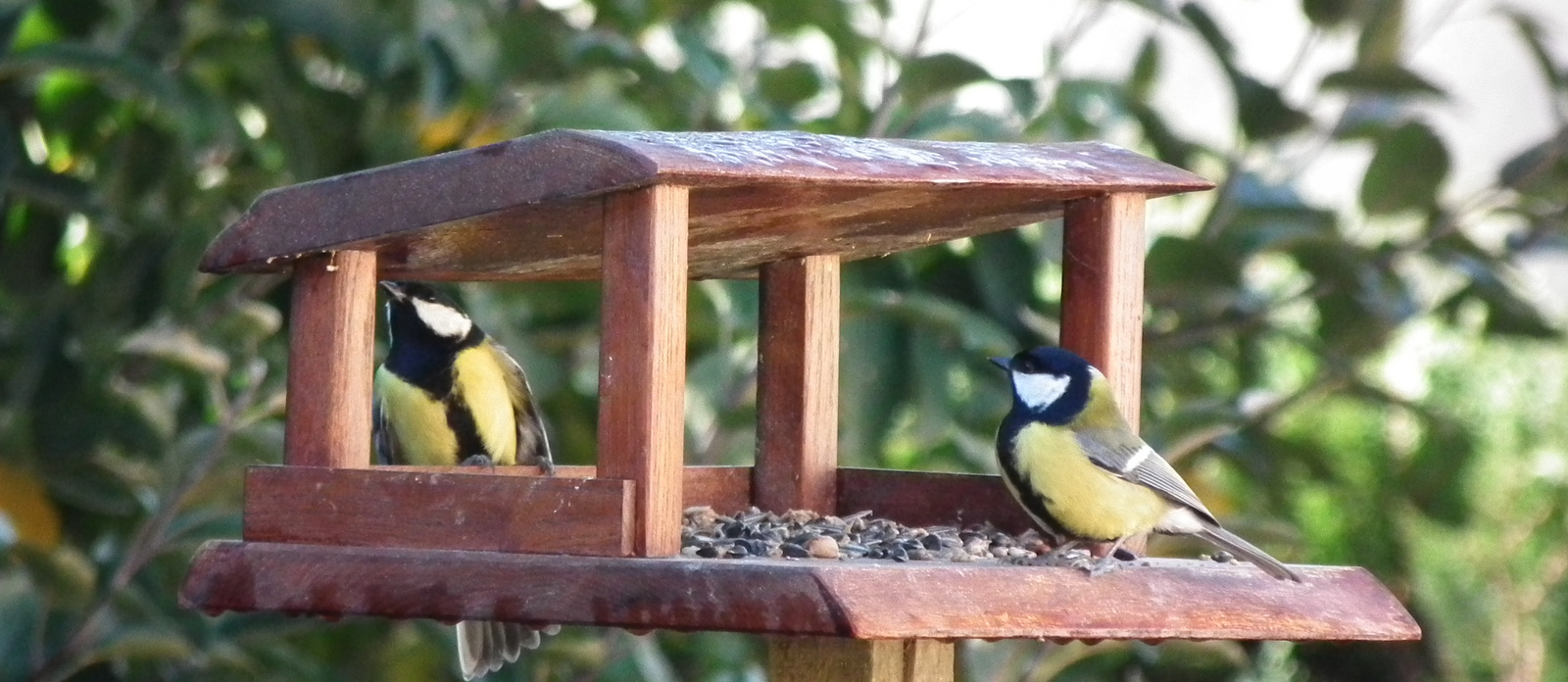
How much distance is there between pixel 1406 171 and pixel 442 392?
2.18m

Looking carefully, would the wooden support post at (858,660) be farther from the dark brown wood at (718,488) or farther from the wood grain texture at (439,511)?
the dark brown wood at (718,488)

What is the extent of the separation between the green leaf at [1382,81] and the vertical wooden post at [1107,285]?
1.41m

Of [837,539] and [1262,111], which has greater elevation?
[1262,111]

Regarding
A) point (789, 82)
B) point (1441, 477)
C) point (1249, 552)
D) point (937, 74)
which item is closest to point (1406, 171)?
point (1441, 477)

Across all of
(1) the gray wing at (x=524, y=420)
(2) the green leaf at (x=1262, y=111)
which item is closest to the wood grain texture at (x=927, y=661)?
(1) the gray wing at (x=524, y=420)

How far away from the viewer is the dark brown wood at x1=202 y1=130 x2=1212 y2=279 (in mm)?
2002

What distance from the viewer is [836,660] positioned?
2225 millimetres

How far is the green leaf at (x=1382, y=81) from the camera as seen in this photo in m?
3.68

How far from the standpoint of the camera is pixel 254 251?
2.32m

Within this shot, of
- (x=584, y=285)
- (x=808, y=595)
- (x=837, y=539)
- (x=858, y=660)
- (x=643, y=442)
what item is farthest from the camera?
(x=584, y=285)

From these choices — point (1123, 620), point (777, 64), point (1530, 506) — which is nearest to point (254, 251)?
point (1123, 620)

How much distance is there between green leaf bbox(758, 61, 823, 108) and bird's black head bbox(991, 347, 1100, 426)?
1689 mm

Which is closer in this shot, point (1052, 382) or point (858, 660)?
point (858, 660)

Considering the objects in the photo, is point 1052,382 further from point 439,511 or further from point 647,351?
point 439,511
